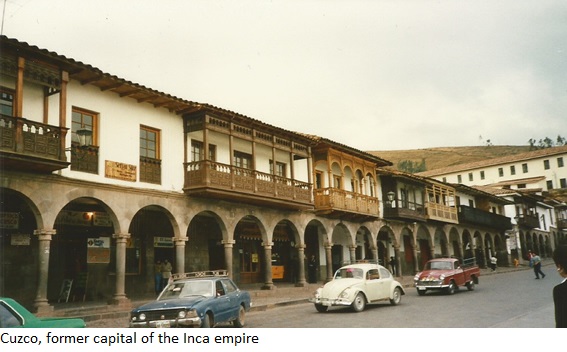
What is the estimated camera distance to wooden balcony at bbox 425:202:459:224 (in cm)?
3483

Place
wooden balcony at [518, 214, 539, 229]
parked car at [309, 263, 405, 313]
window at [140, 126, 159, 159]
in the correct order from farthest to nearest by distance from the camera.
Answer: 1. wooden balcony at [518, 214, 539, 229]
2. window at [140, 126, 159, 159]
3. parked car at [309, 263, 405, 313]

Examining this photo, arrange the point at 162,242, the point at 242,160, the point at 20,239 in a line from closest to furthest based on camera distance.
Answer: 1. the point at 20,239
2. the point at 162,242
3. the point at 242,160

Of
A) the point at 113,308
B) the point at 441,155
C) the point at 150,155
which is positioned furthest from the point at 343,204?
the point at 441,155

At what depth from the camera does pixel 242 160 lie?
71.1 ft

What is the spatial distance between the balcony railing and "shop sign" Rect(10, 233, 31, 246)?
13.2 m

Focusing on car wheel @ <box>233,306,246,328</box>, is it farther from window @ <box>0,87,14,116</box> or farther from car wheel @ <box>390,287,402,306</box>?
window @ <box>0,87,14,116</box>

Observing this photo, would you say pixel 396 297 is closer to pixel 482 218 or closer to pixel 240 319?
pixel 240 319

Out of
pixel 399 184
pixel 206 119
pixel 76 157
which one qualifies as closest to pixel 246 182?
pixel 206 119

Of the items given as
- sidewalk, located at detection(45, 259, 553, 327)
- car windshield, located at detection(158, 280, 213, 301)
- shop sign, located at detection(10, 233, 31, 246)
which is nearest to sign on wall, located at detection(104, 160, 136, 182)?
shop sign, located at detection(10, 233, 31, 246)

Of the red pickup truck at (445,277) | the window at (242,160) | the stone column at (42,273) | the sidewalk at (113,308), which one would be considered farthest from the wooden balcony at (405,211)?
the stone column at (42,273)

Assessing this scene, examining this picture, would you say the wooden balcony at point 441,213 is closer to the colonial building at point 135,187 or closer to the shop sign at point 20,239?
the colonial building at point 135,187

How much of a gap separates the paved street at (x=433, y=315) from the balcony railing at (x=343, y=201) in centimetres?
878

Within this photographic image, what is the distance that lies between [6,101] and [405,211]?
24.2 metres
